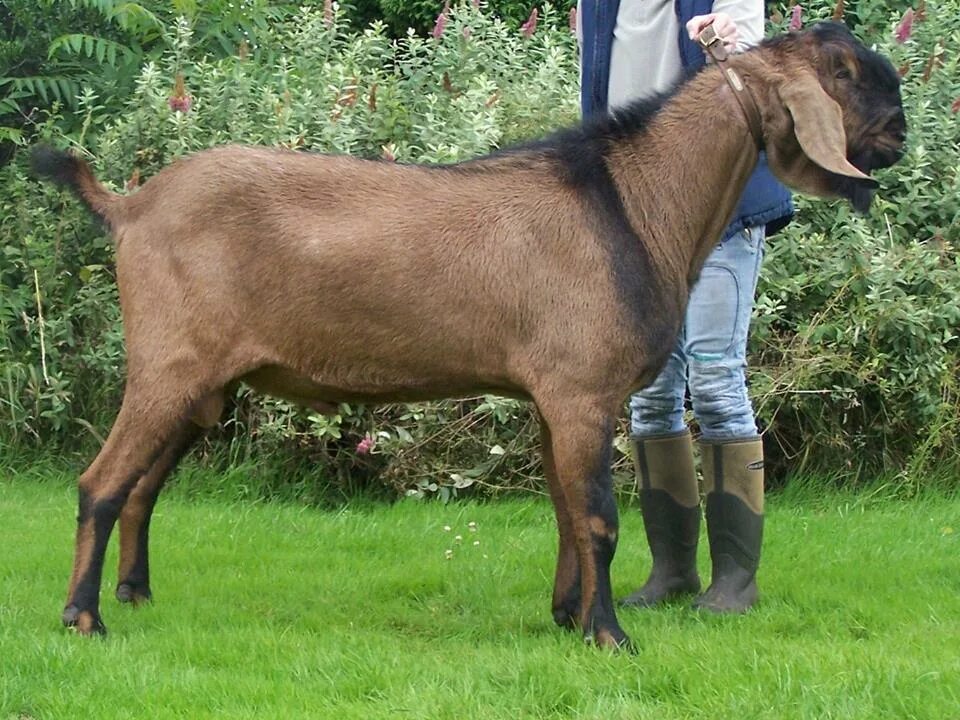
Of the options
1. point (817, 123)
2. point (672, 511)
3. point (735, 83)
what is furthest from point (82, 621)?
point (817, 123)

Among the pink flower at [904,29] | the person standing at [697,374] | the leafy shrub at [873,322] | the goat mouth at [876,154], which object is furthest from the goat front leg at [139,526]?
the pink flower at [904,29]

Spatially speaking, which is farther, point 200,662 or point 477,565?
point 477,565

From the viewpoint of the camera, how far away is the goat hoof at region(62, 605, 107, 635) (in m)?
4.89

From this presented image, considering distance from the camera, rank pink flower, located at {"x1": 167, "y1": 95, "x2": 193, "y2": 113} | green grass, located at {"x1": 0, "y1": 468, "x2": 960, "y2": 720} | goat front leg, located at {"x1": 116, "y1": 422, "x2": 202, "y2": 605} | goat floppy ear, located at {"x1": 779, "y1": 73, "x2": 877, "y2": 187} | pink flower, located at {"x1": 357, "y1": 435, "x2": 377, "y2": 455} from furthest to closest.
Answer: pink flower, located at {"x1": 167, "y1": 95, "x2": 193, "y2": 113} < pink flower, located at {"x1": 357, "y1": 435, "x2": 377, "y2": 455} < goat front leg, located at {"x1": 116, "y1": 422, "x2": 202, "y2": 605} < goat floppy ear, located at {"x1": 779, "y1": 73, "x2": 877, "y2": 187} < green grass, located at {"x1": 0, "y1": 468, "x2": 960, "y2": 720}

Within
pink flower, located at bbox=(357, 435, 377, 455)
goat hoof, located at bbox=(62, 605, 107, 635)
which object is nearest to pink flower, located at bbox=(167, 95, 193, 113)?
pink flower, located at bbox=(357, 435, 377, 455)

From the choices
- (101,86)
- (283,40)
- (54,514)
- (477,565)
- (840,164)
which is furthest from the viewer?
(283,40)

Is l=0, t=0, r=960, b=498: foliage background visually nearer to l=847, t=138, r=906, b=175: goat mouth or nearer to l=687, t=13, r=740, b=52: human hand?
l=847, t=138, r=906, b=175: goat mouth

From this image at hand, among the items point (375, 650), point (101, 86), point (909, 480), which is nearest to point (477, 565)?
point (375, 650)

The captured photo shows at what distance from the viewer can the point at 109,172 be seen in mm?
8289

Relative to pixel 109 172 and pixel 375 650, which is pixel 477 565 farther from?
pixel 109 172

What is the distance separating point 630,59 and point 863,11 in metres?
4.38

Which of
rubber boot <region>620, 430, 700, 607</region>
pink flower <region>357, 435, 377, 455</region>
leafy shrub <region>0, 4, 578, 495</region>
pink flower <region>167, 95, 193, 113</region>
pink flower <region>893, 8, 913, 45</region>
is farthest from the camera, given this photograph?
pink flower <region>893, 8, 913, 45</region>

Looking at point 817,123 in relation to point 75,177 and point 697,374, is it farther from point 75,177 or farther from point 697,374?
point 75,177

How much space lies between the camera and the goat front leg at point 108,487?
4895mm
